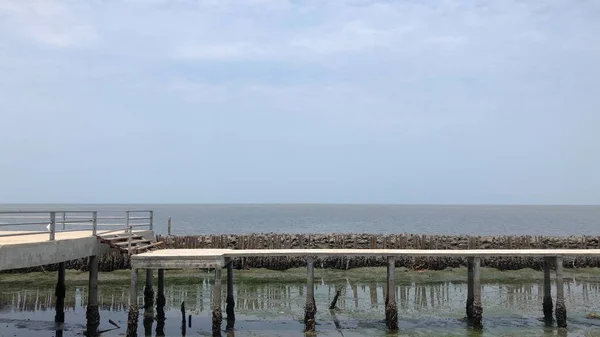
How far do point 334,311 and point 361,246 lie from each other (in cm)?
1585

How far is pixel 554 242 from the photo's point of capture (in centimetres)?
4456

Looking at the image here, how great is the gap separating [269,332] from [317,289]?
11109 millimetres

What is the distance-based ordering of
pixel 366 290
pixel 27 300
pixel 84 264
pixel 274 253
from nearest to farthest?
pixel 274 253
pixel 27 300
pixel 366 290
pixel 84 264

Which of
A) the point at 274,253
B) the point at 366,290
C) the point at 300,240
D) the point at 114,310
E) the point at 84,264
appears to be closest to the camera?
the point at 274,253

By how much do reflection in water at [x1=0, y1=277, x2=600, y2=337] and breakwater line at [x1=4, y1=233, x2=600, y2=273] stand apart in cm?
388

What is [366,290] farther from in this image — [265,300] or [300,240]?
[300,240]

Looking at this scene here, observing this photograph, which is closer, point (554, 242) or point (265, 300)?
point (265, 300)

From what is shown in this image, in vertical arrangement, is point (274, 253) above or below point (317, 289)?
above

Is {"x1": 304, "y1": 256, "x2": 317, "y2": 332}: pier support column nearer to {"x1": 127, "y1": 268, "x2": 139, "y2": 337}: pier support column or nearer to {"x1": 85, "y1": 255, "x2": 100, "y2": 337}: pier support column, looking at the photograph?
{"x1": 127, "y1": 268, "x2": 139, "y2": 337}: pier support column

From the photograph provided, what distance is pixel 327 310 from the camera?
28875 mm

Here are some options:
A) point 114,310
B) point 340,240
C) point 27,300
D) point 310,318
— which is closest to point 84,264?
point 27,300

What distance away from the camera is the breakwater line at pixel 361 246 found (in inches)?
1597

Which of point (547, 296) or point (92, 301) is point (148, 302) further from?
point (547, 296)

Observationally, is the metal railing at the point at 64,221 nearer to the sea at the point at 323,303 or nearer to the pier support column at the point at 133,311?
the sea at the point at 323,303
